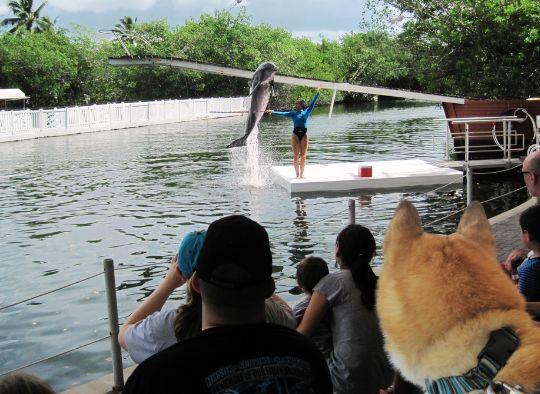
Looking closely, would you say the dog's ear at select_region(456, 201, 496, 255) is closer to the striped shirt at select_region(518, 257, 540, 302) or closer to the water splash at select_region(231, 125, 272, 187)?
the striped shirt at select_region(518, 257, 540, 302)

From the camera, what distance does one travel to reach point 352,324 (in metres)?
3.93

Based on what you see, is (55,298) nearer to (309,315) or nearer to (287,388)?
(309,315)

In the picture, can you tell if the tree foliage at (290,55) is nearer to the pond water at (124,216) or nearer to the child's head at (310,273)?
the pond water at (124,216)

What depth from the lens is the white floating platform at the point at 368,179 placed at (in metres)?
15.9

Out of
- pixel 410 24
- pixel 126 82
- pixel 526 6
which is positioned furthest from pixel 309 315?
pixel 126 82

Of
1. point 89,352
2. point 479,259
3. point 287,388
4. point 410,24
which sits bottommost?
point 89,352

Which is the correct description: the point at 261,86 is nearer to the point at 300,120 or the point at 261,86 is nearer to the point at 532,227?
the point at 300,120

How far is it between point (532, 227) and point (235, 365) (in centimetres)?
270

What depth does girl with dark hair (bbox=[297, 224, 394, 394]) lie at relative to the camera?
3.94 metres

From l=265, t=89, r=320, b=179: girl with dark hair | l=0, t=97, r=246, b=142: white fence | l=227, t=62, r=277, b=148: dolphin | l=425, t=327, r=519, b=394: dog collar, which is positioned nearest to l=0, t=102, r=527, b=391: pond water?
l=265, t=89, r=320, b=179: girl with dark hair

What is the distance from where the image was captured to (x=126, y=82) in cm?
7038

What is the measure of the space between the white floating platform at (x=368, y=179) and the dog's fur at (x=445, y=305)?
13.4 m

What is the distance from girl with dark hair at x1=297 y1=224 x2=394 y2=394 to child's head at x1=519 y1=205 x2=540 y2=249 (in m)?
0.94

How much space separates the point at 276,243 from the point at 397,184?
5713mm
